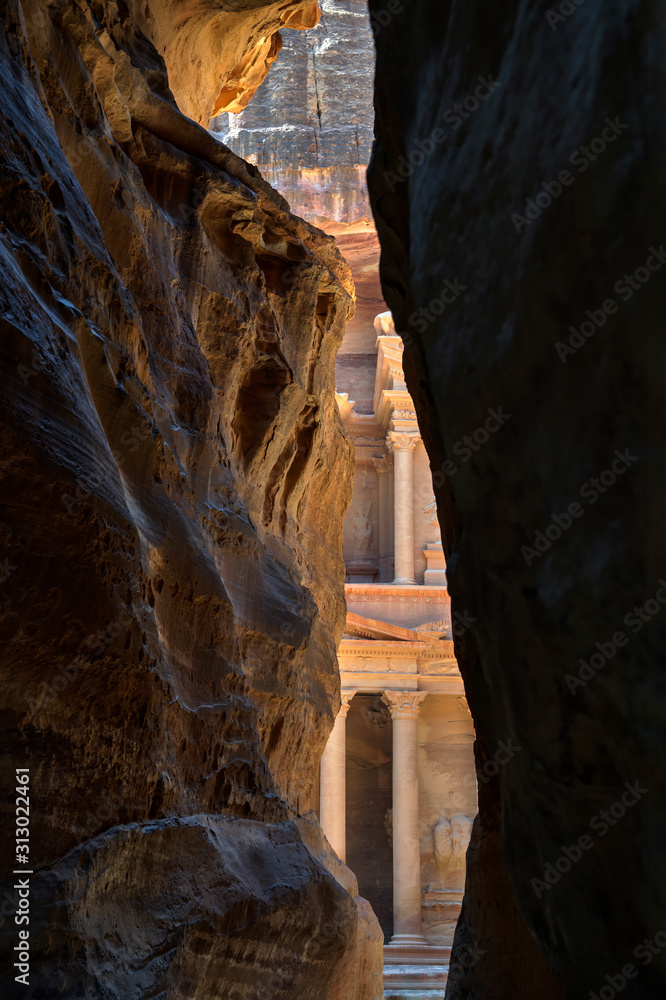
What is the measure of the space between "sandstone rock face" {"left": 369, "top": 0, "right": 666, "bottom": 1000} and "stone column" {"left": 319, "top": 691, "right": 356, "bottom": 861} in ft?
63.2


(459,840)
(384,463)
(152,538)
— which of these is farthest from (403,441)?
(152,538)

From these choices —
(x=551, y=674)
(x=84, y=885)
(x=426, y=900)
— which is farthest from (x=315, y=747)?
(x=426, y=900)

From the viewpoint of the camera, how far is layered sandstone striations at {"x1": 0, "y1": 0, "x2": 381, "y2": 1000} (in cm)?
380

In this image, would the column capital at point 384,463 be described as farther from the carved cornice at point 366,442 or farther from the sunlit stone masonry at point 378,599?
the carved cornice at point 366,442

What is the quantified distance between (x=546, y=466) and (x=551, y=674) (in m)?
0.49

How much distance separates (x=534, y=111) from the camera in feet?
7.32
